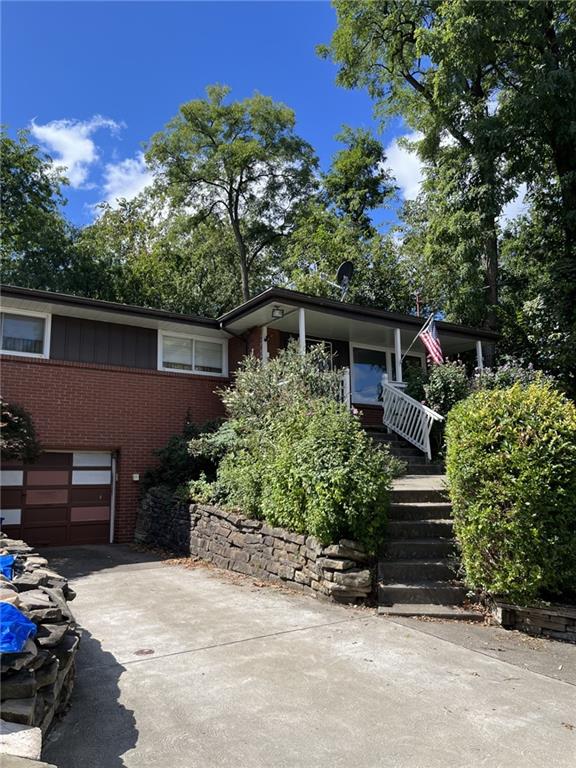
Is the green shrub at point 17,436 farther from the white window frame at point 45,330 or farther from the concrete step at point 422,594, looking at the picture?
the concrete step at point 422,594

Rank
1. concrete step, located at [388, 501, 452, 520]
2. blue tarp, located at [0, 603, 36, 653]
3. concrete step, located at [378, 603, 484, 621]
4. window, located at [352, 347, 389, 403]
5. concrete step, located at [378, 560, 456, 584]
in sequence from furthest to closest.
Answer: window, located at [352, 347, 389, 403] < concrete step, located at [388, 501, 452, 520] < concrete step, located at [378, 560, 456, 584] < concrete step, located at [378, 603, 484, 621] < blue tarp, located at [0, 603, 36, 653]

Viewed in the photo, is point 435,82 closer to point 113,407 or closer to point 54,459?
point 113,407

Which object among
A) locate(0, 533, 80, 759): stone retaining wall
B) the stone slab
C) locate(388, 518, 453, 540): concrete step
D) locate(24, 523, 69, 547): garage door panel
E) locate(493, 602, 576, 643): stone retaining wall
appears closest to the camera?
the stone slab

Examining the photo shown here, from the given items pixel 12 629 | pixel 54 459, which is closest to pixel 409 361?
pixel 54 459

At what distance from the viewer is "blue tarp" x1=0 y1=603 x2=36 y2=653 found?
2.62 metres

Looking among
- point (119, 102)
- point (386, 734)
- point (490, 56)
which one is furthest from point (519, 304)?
point (386, 734)

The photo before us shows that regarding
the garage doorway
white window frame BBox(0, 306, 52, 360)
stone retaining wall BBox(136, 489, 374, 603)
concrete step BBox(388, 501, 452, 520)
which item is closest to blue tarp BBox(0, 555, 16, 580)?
stone retaining wall BBox(136, 489, 374, 603)

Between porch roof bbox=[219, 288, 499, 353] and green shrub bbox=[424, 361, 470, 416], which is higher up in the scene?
porch roof bbox=[219, 288, 499, 353]

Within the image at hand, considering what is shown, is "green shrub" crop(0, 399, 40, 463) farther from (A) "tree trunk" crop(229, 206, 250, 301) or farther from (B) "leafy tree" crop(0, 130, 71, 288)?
(A) "tree trunk" crop(229, 206, 250, 301)

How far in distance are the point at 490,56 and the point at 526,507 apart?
46.8 feet

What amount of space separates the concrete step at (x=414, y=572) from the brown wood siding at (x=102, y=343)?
7576mm

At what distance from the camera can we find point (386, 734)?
303cm

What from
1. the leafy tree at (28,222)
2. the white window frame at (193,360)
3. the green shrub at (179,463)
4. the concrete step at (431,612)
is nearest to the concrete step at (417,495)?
the concrete step at (431,612)

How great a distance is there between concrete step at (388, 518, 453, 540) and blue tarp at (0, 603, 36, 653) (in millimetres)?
4453
